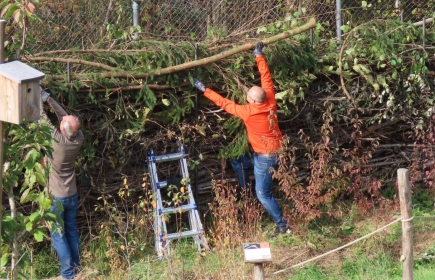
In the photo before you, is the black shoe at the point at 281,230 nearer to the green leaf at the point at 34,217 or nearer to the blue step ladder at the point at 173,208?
the blue step ladder at the point at 173,208

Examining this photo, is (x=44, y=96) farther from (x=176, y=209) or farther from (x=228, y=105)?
(x=228, y=105)

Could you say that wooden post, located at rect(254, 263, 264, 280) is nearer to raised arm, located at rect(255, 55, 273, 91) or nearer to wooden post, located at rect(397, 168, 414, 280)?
wooden post, located at rect(397, 168, 414, 280)

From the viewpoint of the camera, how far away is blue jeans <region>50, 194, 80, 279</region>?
298 inches

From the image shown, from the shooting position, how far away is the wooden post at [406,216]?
6.21 m

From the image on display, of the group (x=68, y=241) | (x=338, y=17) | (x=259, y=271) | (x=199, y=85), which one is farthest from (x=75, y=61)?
(x=338, y=17)

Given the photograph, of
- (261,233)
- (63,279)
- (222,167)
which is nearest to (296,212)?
(261,233)

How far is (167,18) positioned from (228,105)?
1.73 m

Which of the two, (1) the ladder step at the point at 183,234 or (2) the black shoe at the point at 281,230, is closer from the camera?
(1) the ladder step at the point at 183,234

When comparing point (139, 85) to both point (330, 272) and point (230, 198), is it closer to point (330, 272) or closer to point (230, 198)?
point (230, 198)

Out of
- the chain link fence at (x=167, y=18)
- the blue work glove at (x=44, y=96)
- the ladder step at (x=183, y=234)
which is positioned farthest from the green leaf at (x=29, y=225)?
the chain link fence at (x=167, y=18)

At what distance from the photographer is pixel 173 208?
8297mm

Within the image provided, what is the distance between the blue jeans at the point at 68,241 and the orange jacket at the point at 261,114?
1.91m

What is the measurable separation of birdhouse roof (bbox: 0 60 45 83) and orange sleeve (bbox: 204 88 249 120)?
3.34 m

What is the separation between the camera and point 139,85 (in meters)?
8.19
